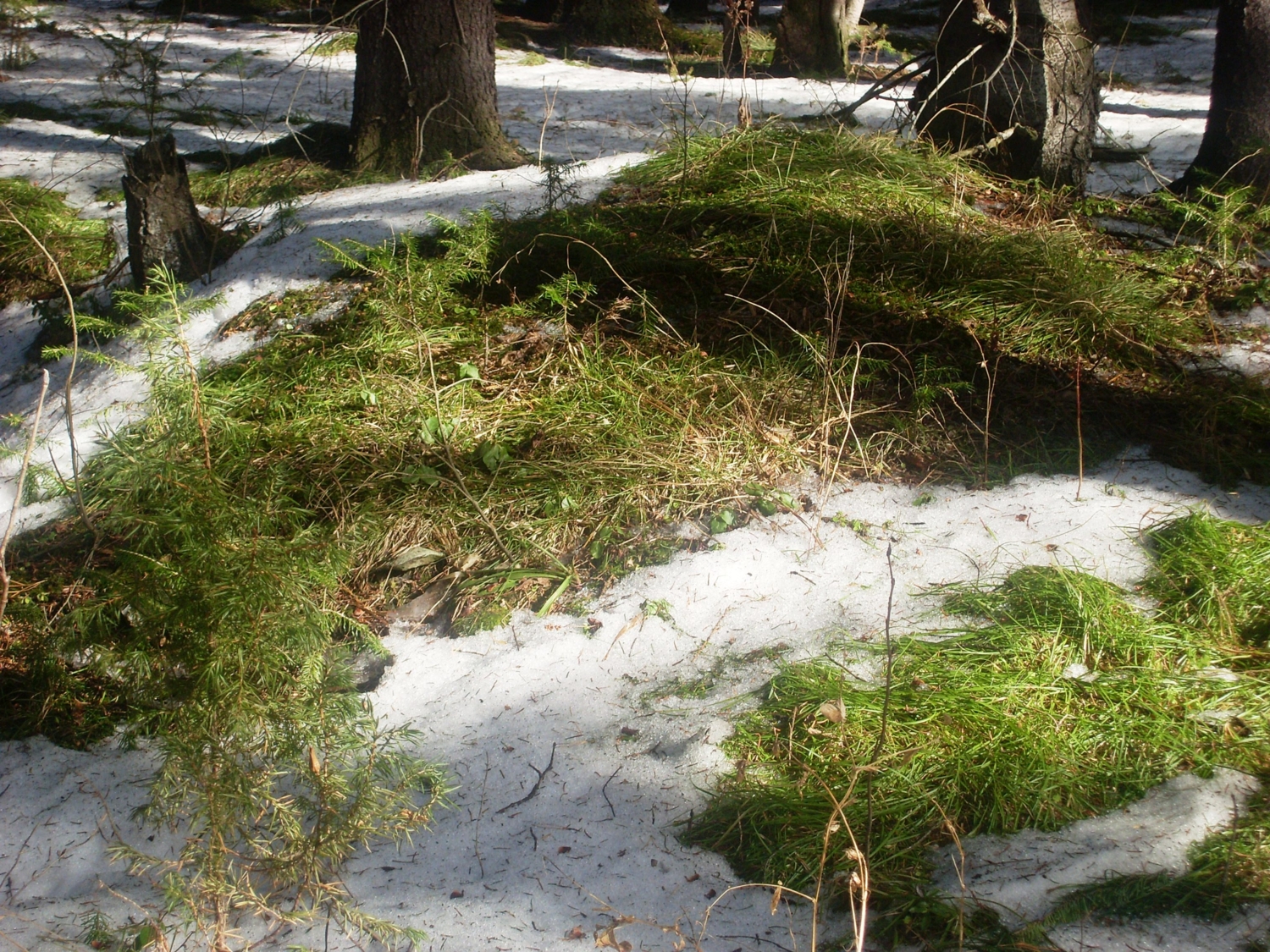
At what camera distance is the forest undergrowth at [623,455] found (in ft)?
7.48

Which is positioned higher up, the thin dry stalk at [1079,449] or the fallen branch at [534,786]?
the thin dry stalk at [1079,449]

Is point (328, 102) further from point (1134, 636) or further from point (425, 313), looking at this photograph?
Answer: point (1134, 636)

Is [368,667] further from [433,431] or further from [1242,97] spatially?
[1242,97]

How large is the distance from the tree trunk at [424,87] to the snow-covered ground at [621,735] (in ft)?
3.45

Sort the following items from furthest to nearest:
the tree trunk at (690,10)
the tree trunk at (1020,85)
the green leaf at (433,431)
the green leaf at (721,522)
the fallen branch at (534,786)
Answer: the tree trunk at (690,10), the tree trunk at (1020,85), the green leaf at (433,431), the green leaf at (721,522), the fallen branch at (534,786)

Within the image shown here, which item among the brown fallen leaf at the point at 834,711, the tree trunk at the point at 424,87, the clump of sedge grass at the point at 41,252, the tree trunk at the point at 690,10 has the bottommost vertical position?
the brown fallen leaf at the point at 834,711

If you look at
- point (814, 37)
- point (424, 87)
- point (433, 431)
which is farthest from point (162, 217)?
point (814, 37)

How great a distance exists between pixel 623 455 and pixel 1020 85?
3.17 m

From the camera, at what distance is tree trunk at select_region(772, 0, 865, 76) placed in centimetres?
930

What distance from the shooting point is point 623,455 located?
3.37m

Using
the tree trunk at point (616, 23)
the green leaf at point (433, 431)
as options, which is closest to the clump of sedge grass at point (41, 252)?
the green leaf at point (433, 431)

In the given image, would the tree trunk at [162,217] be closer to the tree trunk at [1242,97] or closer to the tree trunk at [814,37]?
the tree trunk at [1242,97]

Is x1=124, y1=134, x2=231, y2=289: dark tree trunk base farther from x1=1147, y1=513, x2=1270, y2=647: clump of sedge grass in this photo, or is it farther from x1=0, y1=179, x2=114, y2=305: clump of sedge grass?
x1=1147, y1=513, x2=1270, y2=647: clump of sedge grass

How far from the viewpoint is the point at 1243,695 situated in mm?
2377
